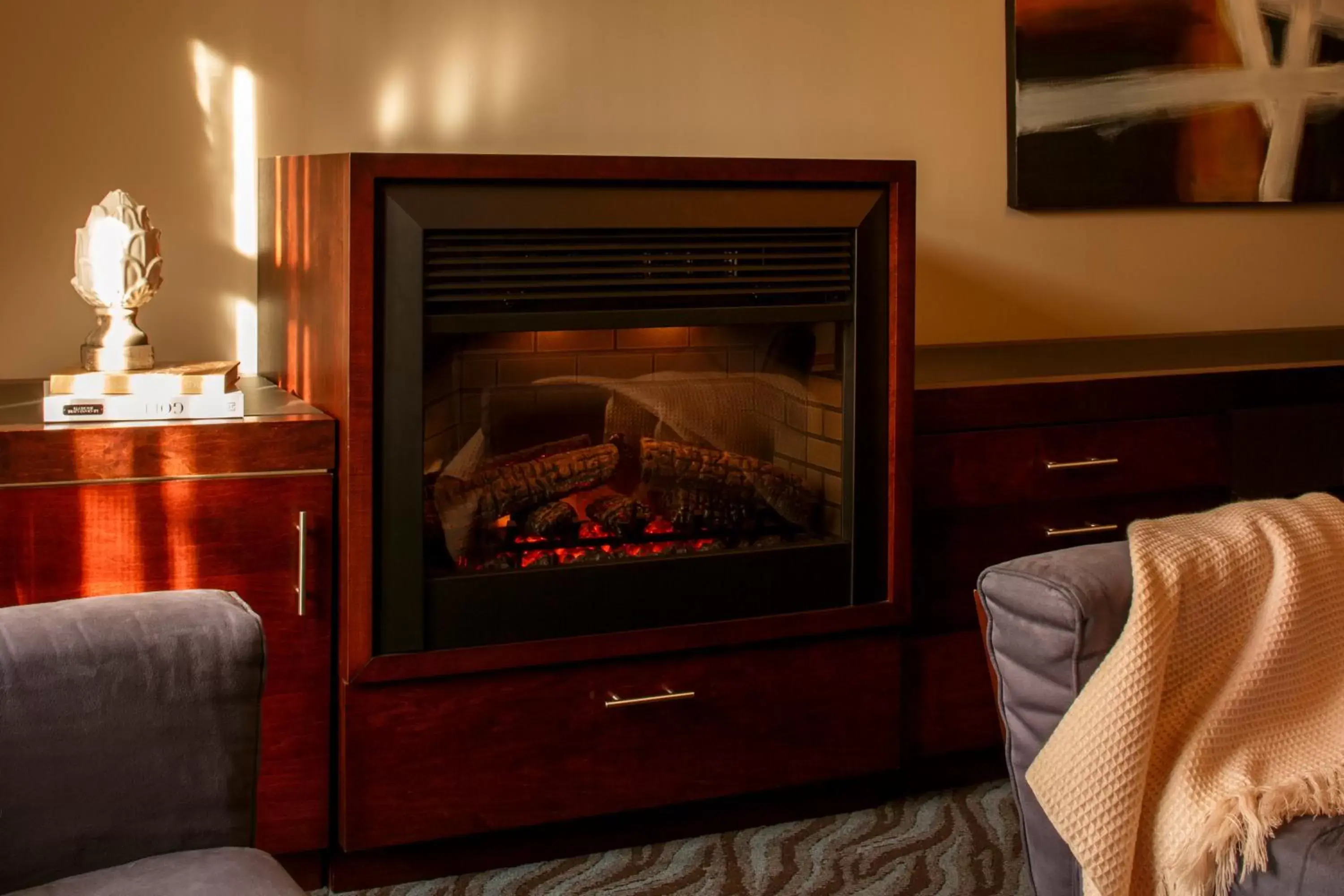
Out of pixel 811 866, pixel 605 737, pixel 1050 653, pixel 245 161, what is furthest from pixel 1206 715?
pixel 245 161

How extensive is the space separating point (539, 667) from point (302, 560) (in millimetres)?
394

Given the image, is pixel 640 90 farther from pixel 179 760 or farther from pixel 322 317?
pixel 179 760

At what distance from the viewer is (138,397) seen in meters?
1.98

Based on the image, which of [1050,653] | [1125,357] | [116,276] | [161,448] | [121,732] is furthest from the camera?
[1125,357]

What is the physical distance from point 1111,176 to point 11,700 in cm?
261

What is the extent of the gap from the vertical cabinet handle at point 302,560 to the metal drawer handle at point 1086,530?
4.29 ft

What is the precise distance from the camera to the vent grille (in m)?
2.04

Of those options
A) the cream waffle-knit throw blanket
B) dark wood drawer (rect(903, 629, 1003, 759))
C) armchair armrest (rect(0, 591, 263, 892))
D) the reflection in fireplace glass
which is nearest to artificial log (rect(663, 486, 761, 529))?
the reflection in fireplace glass

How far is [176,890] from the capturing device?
47.4 inches

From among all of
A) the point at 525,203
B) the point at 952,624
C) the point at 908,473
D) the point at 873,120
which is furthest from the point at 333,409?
the point at 873,120

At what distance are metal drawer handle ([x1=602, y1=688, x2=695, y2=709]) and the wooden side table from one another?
430 millimetres

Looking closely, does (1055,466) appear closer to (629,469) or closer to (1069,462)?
(1069,462)

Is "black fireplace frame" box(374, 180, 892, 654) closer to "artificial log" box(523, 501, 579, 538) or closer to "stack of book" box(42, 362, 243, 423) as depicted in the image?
"artificial log" box(523, 501, 579, 538)

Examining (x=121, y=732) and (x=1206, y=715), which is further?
(x=1206, y=715)
